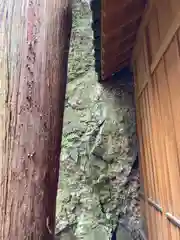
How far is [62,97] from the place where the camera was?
0.76m

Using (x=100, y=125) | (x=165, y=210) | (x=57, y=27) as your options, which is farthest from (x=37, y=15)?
(x=100, y=125)

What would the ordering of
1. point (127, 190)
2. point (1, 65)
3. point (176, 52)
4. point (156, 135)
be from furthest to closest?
point (127, 190) < point (156, 135) < point (176, 52) < point (1, 65)

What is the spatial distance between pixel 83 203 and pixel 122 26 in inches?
75.4

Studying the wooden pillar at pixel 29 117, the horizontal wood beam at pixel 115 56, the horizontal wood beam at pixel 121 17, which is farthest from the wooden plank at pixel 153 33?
the wooden pillar at pixel 29 117

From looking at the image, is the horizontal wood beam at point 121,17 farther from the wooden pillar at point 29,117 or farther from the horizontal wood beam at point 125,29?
the wooden pillar at point 29,117

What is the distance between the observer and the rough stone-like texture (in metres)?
3.15

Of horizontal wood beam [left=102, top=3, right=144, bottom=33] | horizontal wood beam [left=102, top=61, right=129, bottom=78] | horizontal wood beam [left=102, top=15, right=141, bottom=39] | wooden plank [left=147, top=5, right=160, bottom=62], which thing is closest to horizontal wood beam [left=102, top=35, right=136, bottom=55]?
horizontal wood beam [left=102, top=15, right=141, bottom=39]

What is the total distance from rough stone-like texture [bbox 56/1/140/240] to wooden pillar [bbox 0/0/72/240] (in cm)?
263

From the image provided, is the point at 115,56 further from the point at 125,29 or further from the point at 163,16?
the point at 163,16

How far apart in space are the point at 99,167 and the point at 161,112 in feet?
5.29

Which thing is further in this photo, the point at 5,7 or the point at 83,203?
the point at 83,203

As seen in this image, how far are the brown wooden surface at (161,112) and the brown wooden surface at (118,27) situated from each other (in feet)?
0.39

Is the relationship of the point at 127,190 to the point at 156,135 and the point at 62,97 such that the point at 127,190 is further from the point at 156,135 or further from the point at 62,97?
the point at 62,97

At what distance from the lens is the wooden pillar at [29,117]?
0.58 metres
